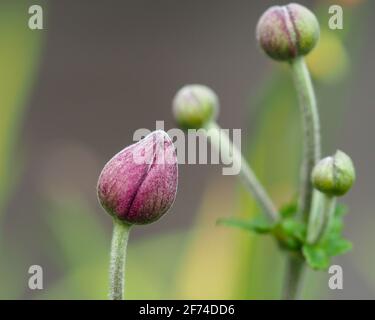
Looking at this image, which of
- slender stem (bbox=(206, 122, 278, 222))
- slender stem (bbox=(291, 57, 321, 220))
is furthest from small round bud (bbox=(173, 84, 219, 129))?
slender stem (bbox=(291, 57, 321, 220))

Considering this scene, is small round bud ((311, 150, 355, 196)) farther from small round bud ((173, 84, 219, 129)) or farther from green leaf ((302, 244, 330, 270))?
small round bud ((173, 84, 219, 129))

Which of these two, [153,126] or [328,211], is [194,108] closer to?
[328,211]

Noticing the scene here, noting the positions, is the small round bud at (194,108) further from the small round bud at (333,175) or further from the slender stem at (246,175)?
the small round bud at (333,175)

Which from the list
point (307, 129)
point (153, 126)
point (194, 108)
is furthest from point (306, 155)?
point (153, 126)

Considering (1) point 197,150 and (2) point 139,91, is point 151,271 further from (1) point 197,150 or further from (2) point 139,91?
(2) point 139,91
